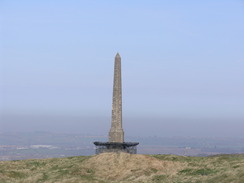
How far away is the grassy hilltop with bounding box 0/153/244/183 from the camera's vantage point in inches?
1913

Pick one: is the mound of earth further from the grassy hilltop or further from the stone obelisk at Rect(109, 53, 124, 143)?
the stone obelisk at Rect(109, 53, 124, 143)

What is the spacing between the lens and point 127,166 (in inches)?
2117

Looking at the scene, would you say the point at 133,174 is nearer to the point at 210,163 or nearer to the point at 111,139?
the point at 210,163

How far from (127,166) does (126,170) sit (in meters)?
1.08

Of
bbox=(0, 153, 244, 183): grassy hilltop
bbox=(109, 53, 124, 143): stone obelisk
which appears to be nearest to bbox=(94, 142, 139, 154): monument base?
bbox=(109, 53, 124, 143): stone obelisk

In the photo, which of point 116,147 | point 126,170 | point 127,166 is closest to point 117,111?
point 116,147

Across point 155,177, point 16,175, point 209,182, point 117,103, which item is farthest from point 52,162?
point 209,182

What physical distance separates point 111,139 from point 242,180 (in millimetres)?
27960

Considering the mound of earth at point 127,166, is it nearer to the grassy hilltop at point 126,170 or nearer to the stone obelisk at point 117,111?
Answer: the grassy hilltop at point 126,170

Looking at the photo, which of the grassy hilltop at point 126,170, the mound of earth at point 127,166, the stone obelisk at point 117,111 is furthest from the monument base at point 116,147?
the mound of earth at point 127,166

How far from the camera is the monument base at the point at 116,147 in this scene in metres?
63.1

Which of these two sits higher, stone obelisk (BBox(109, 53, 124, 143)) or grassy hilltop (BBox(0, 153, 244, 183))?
stone obelisk (BBox(109, 53, 124, 143))

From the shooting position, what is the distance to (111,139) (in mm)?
66188

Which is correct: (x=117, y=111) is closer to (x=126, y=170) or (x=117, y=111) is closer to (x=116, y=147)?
(x=116, y=147)
